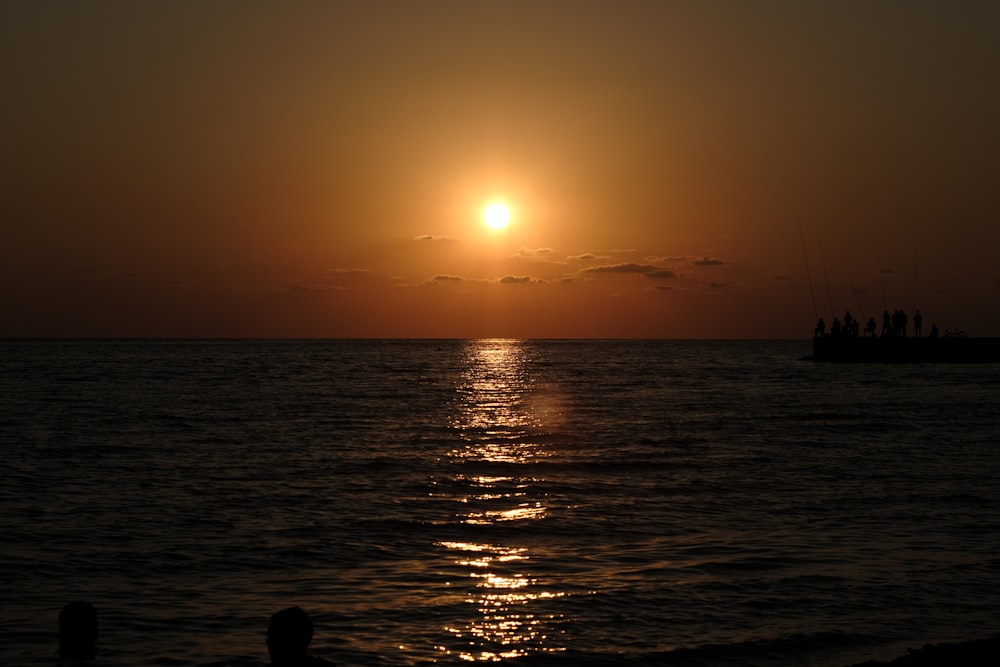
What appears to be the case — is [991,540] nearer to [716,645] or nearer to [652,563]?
[652,563]

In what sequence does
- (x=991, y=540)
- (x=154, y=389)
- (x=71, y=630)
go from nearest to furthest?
1. (x=71, y=630)
2. (x=991, y=540)
3. (x=154, y=389)

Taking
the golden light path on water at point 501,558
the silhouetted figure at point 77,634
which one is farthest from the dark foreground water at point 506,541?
the silhouetted figure at point 77,634

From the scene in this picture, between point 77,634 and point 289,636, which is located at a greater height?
point 289,636

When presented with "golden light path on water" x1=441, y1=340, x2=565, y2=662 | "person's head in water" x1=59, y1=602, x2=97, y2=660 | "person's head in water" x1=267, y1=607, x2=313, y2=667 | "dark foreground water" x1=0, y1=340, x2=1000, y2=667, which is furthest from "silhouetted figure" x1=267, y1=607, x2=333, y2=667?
"golden light path on water" x1=441, y1=340, x2=565, y2=662

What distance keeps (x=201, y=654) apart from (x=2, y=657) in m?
1.94

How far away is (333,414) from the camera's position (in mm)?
44500

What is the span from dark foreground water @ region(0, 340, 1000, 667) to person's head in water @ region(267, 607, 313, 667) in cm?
283

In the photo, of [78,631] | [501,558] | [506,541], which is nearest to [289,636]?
[78,631]

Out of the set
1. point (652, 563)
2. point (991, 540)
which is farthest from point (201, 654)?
point (991, 540)

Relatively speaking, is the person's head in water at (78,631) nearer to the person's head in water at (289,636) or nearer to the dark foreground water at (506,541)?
the dark foreground water at (506,541)

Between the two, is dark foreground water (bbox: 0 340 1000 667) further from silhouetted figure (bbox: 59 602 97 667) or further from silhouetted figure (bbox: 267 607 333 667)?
silhouetted figure (bbox: 267 607 333 667)

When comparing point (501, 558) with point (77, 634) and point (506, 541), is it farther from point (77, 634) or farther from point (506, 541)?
point (77, 634)

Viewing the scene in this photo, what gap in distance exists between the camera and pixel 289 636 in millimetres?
7711

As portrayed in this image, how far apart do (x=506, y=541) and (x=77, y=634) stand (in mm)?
7559
